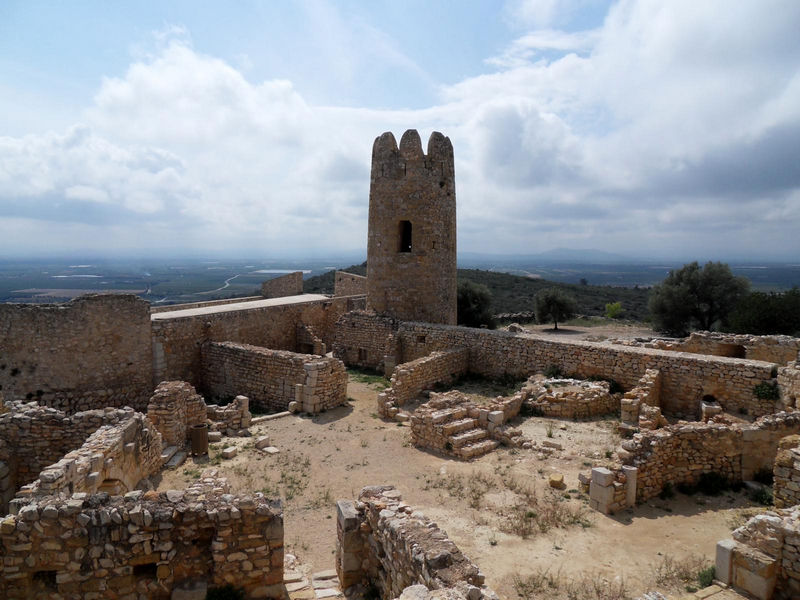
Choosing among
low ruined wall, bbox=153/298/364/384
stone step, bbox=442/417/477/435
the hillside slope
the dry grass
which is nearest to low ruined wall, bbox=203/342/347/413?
low ruined wall, bbox=153/298/364/384

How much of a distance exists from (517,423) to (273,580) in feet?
23.7

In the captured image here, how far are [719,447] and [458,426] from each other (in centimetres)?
475

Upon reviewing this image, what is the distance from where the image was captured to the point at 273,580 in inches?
210

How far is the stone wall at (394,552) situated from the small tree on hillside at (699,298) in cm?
2889

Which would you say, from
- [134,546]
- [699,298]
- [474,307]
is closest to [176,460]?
[134,546]

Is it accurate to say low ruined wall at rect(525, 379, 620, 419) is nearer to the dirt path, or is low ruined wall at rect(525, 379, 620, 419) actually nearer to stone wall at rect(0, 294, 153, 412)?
the dirt path

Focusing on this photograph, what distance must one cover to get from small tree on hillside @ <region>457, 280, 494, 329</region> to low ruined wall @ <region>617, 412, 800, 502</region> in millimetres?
23588

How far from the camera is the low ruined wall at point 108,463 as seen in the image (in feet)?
19.8

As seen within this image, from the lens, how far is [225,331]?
16.1 meters

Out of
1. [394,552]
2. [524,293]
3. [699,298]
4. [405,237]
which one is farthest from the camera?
[524,293]

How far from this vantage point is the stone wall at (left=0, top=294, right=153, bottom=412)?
12.3m

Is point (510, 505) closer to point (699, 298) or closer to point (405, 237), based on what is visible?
point (405, 237)

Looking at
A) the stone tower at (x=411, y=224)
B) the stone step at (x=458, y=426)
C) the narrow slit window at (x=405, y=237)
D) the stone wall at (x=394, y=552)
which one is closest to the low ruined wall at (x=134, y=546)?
the stone wall at (x=394, y=552)

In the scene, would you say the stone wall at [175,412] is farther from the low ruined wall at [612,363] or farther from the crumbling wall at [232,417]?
the low ruined wall at [612,363]
